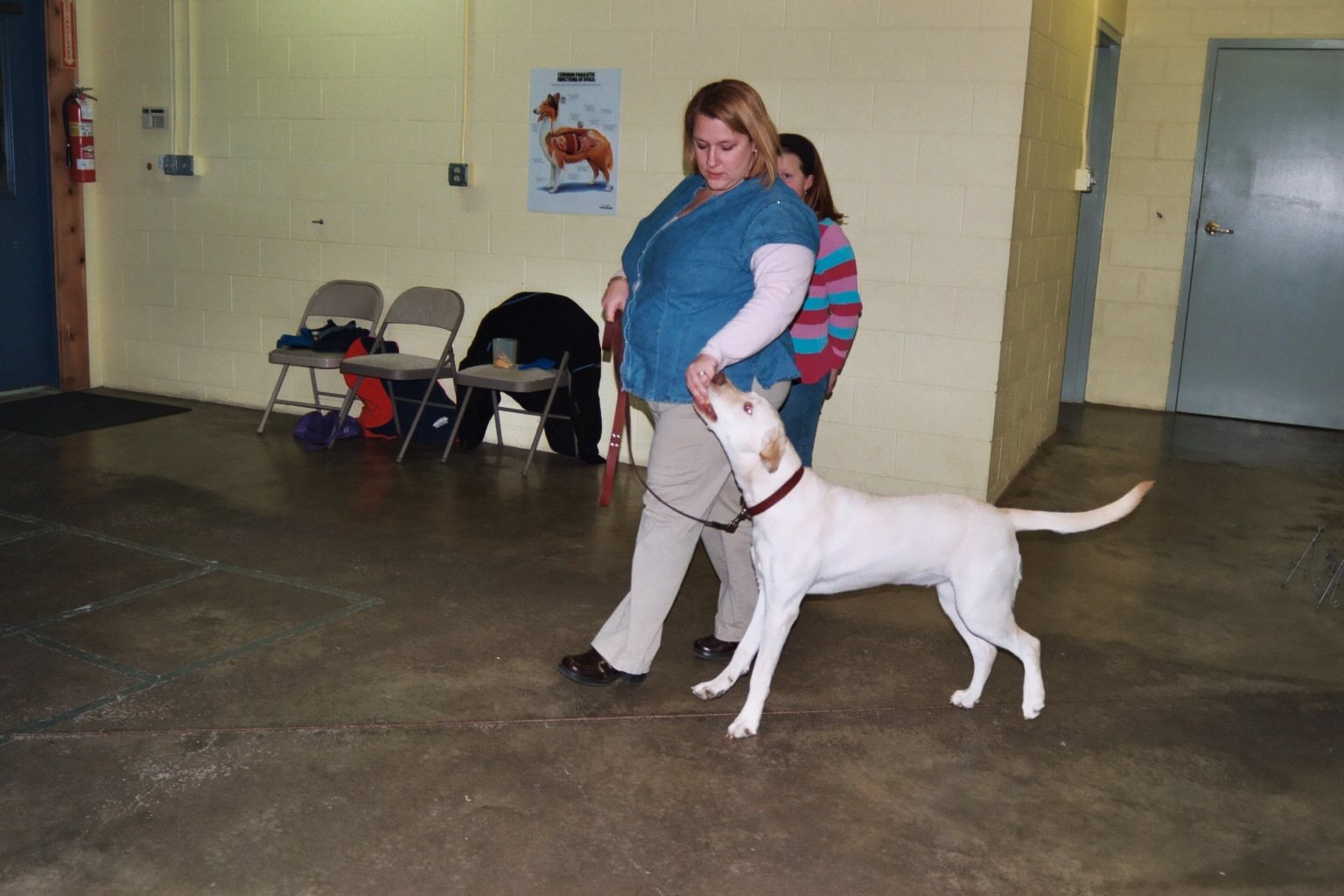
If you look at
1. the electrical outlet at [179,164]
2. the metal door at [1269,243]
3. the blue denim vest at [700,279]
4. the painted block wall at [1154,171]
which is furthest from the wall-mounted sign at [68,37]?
the metal door at [1269,243]

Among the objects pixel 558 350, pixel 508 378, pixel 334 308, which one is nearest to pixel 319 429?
pixel 334 308

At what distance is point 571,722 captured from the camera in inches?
121

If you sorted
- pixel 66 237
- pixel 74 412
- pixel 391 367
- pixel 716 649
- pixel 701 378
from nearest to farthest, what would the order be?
pixel 701 378, pixel 716 649, pixel 391 367, pixel 74 412, pixel 66 237

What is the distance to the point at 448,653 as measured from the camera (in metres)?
3.50

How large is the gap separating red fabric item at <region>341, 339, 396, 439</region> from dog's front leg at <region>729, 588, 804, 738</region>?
362 centimetres

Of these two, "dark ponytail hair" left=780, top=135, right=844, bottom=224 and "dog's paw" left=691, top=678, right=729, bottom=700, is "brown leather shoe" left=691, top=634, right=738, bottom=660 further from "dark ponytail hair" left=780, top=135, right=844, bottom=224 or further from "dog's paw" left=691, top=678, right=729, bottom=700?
"dark ponytail hair" left=780, top=135, right=844, bottom=224

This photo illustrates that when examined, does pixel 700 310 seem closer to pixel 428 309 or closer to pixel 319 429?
pixel 428 309

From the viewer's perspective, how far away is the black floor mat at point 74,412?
6199 millimetres

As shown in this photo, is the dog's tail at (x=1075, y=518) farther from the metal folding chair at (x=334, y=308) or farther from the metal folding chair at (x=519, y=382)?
the metal folding chair at (x=334, y=308)

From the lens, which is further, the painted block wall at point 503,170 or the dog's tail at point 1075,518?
the painted block wall at point 503,170

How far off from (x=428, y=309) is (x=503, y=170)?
0.79 meters

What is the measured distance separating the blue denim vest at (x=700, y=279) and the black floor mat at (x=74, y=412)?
423cm

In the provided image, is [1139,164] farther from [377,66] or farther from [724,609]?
[724,609]

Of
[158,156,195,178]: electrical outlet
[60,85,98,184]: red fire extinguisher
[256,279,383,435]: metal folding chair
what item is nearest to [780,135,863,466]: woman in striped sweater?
[256,279,383,435]: metal folding chair
